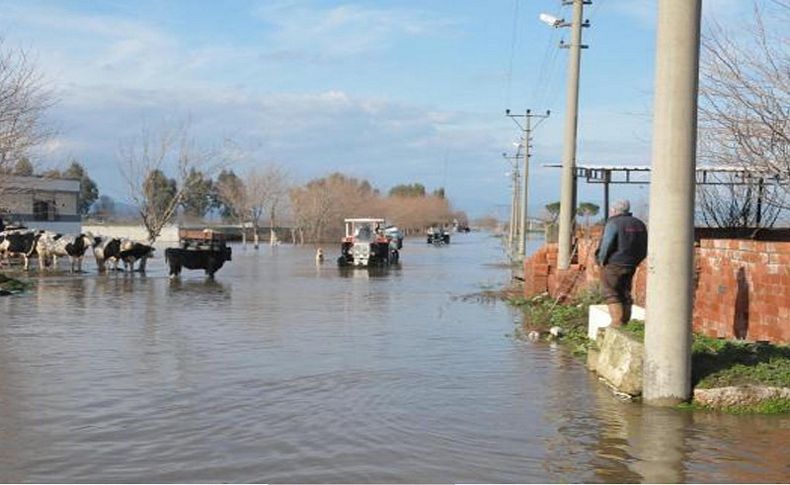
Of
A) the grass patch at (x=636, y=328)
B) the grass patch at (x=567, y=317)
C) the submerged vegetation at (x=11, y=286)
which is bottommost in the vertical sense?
the submerged vegetation at (x=11, y=286)

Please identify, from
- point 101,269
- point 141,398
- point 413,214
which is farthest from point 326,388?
point 413,214

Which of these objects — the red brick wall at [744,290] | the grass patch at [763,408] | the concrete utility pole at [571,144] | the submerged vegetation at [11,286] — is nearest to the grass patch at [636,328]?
the red brick wall at [744,290]

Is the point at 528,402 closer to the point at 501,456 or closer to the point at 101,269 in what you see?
the point at 501,456

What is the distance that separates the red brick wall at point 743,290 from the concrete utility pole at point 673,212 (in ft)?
6.67

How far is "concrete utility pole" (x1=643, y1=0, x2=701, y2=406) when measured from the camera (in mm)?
8305

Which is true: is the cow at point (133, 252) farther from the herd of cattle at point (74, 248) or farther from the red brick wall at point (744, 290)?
the red brick wall at point (744, 290)

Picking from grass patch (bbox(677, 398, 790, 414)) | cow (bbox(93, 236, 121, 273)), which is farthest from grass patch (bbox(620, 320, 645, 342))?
cow (bbox(93, 236, 121, 273))

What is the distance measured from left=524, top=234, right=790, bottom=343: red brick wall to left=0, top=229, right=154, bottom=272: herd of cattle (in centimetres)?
2319

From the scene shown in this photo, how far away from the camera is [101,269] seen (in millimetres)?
31391

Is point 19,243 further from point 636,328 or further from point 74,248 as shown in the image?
point 636,328

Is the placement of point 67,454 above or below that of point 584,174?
below

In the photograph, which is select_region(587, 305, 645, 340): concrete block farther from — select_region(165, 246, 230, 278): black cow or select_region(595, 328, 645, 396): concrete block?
select_region(165, 246, 230, 278): black cow

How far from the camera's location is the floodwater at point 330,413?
651 centimetres

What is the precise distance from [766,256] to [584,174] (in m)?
18.2
